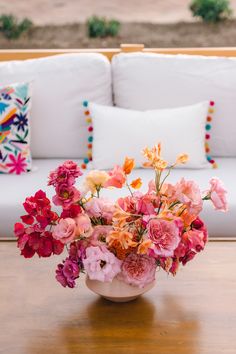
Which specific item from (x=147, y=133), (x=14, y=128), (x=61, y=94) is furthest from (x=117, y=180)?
(x=61, y=94)

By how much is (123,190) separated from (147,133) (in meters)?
0.29

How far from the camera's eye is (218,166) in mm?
2410

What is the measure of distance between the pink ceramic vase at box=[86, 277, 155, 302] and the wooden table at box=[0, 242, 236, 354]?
0.14 feet

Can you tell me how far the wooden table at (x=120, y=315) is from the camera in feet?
4.00

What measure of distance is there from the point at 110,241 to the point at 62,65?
1.44 metres

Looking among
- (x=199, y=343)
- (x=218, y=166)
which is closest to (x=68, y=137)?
(x=218, y=166)

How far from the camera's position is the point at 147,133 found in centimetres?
232

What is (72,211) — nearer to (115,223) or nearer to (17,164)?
(115,223)

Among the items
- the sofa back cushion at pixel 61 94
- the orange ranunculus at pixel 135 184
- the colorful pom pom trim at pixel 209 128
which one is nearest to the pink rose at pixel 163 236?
the orange ranunculus at pixel 135 184

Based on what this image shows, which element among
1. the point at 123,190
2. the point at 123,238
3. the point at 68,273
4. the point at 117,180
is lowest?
the point at 123,190

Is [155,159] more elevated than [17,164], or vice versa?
[155,159]

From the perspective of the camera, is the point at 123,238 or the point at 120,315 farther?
the point at 120,315

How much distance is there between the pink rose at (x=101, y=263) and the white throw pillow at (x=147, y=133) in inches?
42.8

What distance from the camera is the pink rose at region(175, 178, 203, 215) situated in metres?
1.27
